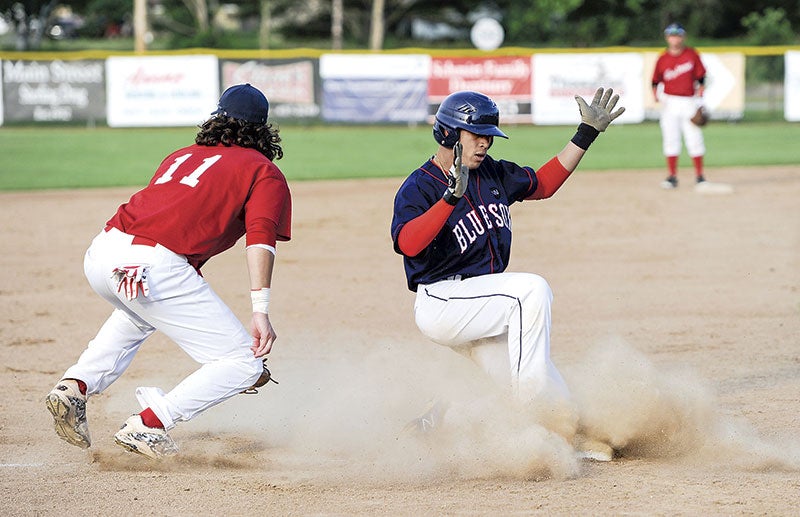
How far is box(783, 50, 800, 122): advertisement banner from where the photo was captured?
2469cm

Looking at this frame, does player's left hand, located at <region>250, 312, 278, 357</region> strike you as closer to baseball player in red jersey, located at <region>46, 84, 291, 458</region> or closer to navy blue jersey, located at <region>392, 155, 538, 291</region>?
baseball player in red jersey, located at <region>46, 84, 291, 458</region>

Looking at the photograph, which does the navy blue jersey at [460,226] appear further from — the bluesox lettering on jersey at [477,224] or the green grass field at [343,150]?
the green grass field at [343,150]

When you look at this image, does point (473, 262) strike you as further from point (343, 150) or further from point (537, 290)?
point (343, 150)

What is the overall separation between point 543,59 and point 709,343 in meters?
18.2

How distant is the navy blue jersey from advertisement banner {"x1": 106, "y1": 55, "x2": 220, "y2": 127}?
2042 centimetres

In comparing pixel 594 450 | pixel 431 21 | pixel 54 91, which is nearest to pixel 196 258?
pixel 594 450

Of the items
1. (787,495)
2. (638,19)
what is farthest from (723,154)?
(638,19)

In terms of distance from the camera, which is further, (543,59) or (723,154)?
(543,59)

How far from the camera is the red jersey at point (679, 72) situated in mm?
14352

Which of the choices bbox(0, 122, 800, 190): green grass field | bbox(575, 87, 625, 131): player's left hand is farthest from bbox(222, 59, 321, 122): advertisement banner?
bbox(575, 87, 625, 131): player's left hand

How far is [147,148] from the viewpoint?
20.6m

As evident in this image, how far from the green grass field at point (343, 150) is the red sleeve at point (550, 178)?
36.2 feet

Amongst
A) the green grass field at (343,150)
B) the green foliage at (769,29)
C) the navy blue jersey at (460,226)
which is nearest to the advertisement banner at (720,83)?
the green grass field at (343,150)

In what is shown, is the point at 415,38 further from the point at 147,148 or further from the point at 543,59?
the point at 147,148
